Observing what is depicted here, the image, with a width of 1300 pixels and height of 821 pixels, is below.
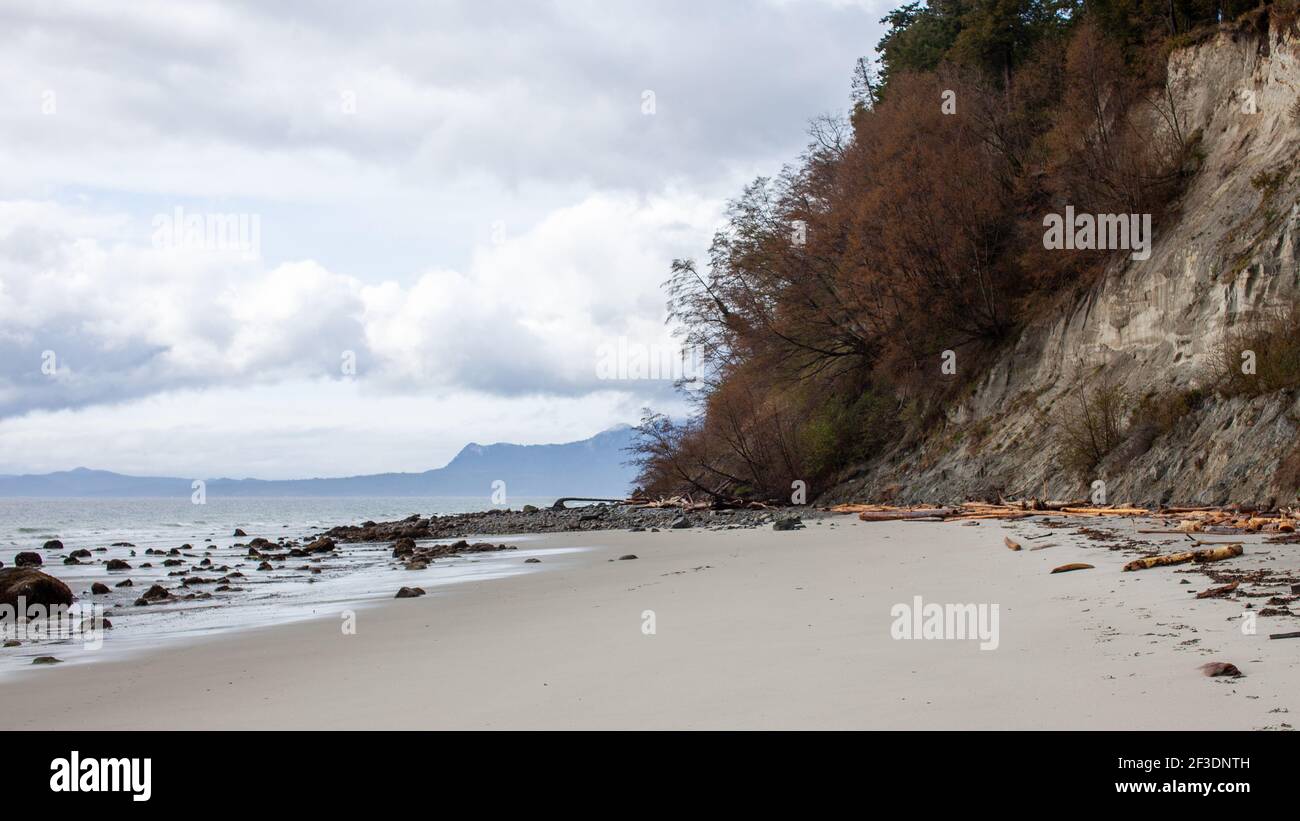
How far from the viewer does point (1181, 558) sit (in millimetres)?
8844

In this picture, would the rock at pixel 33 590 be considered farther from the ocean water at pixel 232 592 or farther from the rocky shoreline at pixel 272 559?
the ocean water at pixel 232 592

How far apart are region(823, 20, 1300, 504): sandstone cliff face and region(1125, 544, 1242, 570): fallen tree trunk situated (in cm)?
649

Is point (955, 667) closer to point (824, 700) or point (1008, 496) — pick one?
point (824, 700)

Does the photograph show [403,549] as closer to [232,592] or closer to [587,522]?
[587,522]

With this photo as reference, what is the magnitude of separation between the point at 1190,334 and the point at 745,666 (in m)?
17.1

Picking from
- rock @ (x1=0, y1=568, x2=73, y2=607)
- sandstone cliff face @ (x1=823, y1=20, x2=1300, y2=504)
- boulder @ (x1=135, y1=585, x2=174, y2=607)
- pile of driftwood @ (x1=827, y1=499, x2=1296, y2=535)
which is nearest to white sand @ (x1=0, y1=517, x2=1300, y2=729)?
pile of driftwood @ (x1=827, y1=499, x2=1296, y2=535)

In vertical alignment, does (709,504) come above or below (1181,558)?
below

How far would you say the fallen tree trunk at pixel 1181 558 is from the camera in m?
8.81

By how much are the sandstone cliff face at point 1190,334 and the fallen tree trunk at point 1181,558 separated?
21.3ft

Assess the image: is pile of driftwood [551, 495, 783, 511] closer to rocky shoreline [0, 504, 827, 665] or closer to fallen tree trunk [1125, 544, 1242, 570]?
rocky shoreline [0, 504, 827, 665]

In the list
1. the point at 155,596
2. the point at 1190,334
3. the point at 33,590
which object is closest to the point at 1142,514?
the point at 1190,334

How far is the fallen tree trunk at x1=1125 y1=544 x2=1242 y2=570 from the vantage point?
8.81 m

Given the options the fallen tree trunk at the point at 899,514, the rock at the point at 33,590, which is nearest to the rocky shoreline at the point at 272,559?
the rock at the point at 33,590
